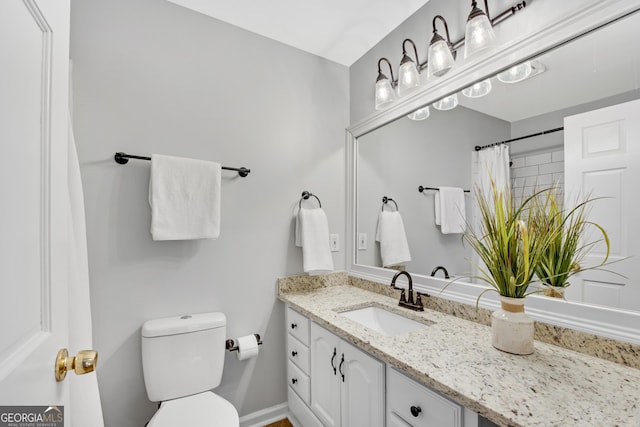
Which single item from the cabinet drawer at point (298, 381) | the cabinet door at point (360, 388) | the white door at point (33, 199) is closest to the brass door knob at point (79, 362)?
the white door at point (33, 199)

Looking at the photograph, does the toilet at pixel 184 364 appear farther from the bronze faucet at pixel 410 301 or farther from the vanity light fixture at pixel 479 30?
the vanity light fixture at pixel 479 30

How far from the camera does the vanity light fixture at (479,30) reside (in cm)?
114

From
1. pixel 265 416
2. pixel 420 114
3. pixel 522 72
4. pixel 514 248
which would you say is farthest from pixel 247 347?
pixel 522 72

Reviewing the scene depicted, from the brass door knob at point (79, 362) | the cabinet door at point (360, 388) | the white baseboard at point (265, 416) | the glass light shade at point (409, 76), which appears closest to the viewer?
the brass door knob at point (79, 362)

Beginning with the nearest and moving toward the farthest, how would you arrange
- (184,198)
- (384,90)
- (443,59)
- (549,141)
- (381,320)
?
1. (549,141)
2. (443,59)
3. (184,198)
4. (381,320)
5. (384,90)

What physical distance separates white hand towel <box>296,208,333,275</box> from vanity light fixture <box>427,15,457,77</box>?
3.34 feet

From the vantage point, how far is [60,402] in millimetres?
596

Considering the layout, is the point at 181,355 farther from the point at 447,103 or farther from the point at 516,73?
the point at 516,73

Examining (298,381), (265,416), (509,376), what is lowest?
(265,416)

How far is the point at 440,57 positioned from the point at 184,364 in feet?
6.29

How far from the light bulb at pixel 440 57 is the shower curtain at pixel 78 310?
1.57 metres

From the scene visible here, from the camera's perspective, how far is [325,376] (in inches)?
53.2

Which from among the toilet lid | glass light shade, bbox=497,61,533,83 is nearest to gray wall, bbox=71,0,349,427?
the toilet lid

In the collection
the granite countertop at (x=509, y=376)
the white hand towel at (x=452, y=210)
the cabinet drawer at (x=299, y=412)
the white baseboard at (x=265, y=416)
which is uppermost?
the white hand towel at (x=452, y=210)
